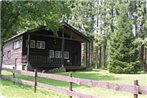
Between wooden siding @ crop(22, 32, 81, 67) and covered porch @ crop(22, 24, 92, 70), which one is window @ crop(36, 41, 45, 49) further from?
covered porch @ crop(22, 24, 92, 70)

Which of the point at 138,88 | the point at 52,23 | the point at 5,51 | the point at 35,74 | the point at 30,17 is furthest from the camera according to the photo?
the point at 5,51

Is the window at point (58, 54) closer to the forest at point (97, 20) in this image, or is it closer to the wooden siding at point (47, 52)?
the wooden siding at point (47, 52)

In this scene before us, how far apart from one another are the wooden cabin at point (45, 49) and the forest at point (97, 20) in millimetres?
1766

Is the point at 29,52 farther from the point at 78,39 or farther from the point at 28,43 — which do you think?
the point at 78,39

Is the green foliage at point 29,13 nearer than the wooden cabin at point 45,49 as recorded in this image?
Yes

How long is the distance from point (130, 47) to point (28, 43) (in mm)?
12024

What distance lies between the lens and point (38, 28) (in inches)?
1303

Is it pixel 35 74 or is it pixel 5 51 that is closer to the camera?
pixel 35 74

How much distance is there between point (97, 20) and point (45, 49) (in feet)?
75.8

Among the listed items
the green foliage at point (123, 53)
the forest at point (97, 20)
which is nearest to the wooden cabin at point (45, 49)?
the forest at point (97, 20)

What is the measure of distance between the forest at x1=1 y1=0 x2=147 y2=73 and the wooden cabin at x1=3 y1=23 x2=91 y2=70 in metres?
1.77

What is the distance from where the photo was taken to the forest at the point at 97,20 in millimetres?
27000

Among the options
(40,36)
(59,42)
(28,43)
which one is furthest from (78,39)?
(28,43)

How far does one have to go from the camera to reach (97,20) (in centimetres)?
5700
